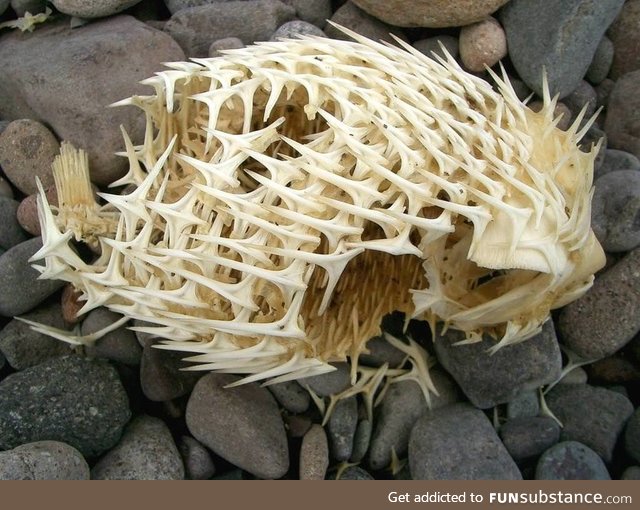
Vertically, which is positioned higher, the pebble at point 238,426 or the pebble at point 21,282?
the pebble at point 21,282

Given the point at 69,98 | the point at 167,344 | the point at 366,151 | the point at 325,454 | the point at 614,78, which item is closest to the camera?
the point at 366,151

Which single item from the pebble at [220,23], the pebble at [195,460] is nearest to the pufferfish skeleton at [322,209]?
the pebble at [195,460]

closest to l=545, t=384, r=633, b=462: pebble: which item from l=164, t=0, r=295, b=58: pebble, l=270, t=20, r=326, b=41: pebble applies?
l=270, t=20, r=326, b=41: pebble

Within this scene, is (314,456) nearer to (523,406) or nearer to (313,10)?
(523,406)

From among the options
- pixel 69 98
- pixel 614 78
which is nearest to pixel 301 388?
pixel 69 98

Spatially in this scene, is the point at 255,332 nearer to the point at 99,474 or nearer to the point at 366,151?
the point at 366,151

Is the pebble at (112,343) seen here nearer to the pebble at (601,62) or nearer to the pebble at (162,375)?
the pebble at (162,375)

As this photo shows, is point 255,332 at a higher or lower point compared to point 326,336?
higher

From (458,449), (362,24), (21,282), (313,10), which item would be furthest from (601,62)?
(21,282)
